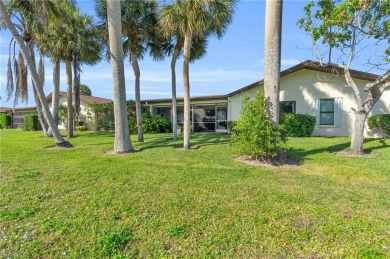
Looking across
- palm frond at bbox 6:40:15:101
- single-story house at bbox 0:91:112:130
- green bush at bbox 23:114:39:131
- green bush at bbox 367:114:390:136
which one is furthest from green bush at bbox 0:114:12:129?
green bush at bbox 367:114:390:136

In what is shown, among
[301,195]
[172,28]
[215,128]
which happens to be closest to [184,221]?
[301,195]

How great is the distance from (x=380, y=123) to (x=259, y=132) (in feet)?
32.1

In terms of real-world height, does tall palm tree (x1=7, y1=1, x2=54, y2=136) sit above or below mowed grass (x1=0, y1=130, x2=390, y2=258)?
above

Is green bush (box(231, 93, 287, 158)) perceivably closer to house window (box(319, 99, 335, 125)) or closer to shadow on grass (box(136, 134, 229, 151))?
shadow on grass (box(136, 134, 229, 151))

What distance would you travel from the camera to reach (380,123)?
1282 centimetres

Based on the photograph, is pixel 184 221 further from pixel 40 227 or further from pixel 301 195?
pixel 301 195

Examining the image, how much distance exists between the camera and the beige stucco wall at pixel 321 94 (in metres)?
14.0

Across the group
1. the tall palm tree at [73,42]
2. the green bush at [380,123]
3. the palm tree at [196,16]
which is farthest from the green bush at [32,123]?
the green bush at [380,123]

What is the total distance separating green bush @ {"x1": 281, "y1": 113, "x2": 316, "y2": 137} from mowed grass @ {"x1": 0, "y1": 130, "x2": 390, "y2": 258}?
24.5ft

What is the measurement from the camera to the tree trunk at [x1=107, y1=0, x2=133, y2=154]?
30.5 feet

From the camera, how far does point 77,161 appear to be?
8.09 metres

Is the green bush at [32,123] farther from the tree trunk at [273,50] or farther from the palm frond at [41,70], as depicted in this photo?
the tree trunk at [273,50]

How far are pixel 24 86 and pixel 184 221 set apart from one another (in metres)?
14.4

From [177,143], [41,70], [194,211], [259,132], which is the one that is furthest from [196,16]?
[41,70]
